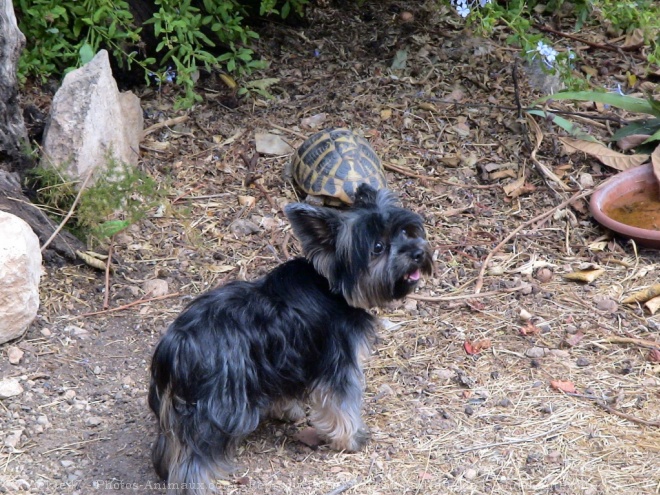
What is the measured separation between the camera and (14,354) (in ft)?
18.1

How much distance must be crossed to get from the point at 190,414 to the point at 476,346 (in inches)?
91.2

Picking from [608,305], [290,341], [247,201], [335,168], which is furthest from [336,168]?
[290,341]

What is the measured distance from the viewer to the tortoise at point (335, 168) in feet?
23.8

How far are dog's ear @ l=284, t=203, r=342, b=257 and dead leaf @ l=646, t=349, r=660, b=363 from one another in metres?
2.51

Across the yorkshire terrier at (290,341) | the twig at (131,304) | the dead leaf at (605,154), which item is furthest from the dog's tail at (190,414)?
the dead leaf at (605,154)

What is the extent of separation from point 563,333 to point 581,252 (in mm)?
1097

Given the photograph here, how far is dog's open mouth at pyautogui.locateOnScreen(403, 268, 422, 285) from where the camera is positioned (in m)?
4.66

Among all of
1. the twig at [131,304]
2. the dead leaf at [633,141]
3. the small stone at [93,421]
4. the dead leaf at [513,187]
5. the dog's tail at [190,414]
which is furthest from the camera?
the dead leaf at [633,141]

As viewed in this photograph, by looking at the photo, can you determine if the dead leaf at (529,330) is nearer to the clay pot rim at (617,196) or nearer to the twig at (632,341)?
the twig at (632,341)

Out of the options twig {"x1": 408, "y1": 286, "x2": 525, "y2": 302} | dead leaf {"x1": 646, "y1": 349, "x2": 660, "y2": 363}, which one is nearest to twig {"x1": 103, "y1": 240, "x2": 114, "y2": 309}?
twig {"x1": 408, "y1": 286, "x2": 525, "y2": 302}

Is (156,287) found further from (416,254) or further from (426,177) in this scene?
(426,177)

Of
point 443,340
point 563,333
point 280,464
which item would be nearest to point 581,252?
point 563,333

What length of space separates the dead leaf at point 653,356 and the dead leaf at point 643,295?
1.98ft

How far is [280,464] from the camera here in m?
4.95
